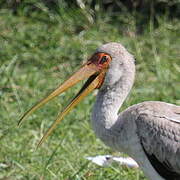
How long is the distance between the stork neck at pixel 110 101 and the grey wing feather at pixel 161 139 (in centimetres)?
30

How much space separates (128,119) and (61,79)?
3224 millimetres

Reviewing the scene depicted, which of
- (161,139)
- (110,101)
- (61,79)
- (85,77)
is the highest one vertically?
(85,77)

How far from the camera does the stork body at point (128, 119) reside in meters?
5.28

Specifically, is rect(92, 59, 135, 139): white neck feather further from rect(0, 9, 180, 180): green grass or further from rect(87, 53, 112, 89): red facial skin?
rect(0, 9, 180, 180): green grass

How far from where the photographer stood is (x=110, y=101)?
220 inches

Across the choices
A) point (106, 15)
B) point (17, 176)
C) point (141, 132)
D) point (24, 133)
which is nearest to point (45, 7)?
point (106, 15)

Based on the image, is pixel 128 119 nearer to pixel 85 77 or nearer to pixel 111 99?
pixel 111 99

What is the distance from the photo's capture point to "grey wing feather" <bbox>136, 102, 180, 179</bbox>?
5.26 meters

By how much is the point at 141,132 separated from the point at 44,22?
4488 mm

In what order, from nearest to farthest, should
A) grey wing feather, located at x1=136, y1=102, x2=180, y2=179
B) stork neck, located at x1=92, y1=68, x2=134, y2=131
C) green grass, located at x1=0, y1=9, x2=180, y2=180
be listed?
grey wing feather, located at x1=136, y1=102, x2=180, y2=179, stork neck, located at x1=92, y1=68, x2=134, y2=131, green grass, located at x1=0, y1=9, x2=180, y2=180

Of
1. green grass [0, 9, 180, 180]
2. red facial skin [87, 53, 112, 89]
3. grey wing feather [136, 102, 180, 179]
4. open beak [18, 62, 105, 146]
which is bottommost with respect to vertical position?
green grass [0, 9, 180, 180]

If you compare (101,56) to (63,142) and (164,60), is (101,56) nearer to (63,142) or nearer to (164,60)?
(63,142)

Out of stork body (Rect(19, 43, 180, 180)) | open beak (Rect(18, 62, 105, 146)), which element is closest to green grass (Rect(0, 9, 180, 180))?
open beak (Rect(18, 62, 105, 146))

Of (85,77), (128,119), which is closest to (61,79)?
(85,77)
